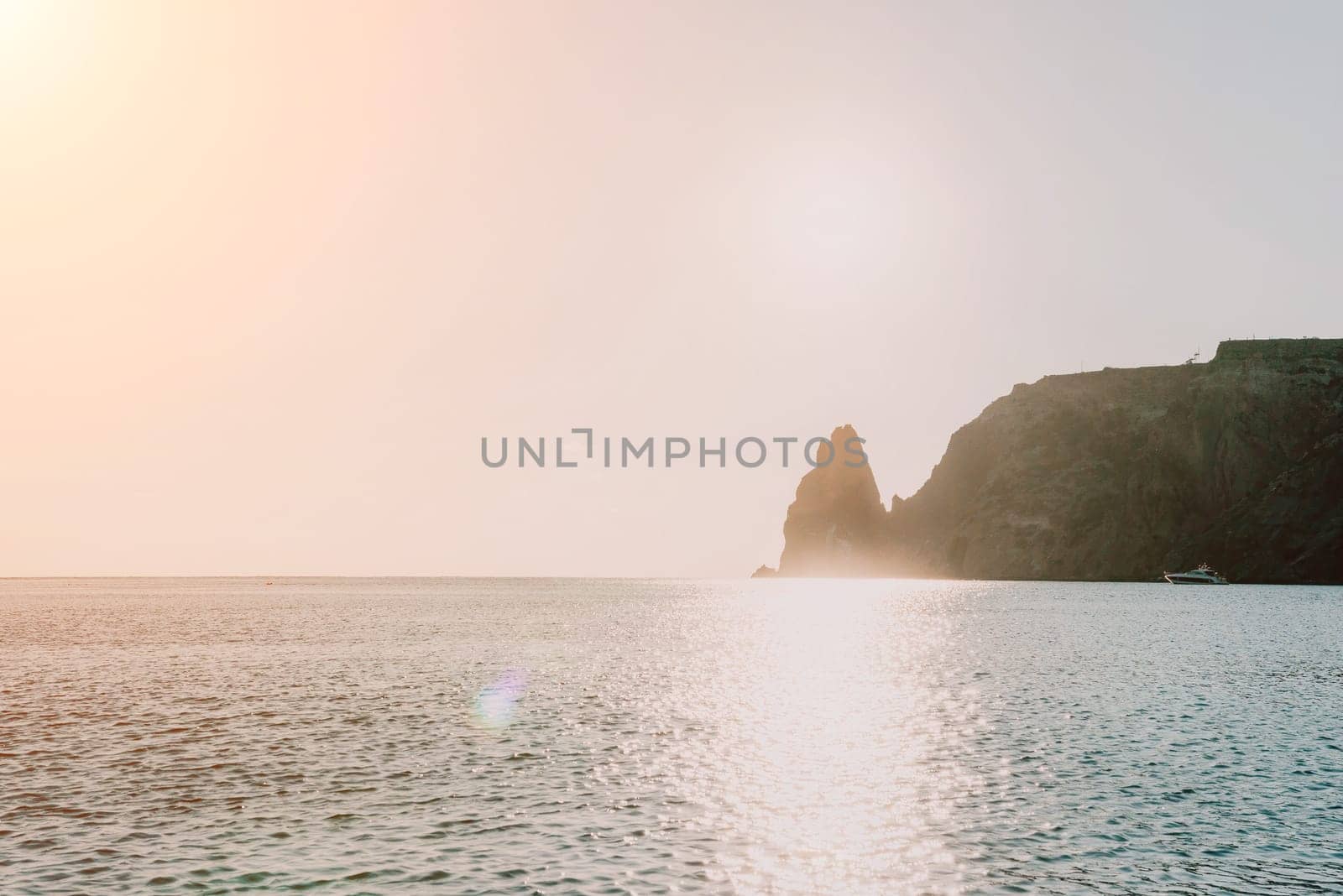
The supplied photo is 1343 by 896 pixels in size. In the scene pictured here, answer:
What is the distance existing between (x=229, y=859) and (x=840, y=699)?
37998 millimetres

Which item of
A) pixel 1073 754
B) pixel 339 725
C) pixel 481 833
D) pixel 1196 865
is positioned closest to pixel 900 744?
pixel 1073 754

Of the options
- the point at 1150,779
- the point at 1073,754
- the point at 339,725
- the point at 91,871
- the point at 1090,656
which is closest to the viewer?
the point at 91,871

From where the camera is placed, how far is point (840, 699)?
55.8 meters

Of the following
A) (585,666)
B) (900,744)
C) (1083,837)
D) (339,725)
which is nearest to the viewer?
(1083,837)

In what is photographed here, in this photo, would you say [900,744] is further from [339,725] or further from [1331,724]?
[339,725]

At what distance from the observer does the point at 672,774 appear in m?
33.8

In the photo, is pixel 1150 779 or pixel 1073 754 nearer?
pixel 1150 779

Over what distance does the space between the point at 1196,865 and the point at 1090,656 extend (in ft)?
196

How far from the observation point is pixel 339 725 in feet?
144

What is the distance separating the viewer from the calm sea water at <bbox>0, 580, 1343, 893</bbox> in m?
22.8

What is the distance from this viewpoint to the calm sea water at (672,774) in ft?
74.9

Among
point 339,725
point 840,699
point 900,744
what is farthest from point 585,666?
point 900,744

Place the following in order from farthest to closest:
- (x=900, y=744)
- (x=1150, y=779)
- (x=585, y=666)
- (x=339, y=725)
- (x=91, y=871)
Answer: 1. (x=585, y=666)
2. (x=339, y=725)
3. (x=900, y=744)
4. (x=1150, y=779)
5. (x=91, y=871)

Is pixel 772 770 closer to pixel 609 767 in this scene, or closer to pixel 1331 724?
pixel 609 767
